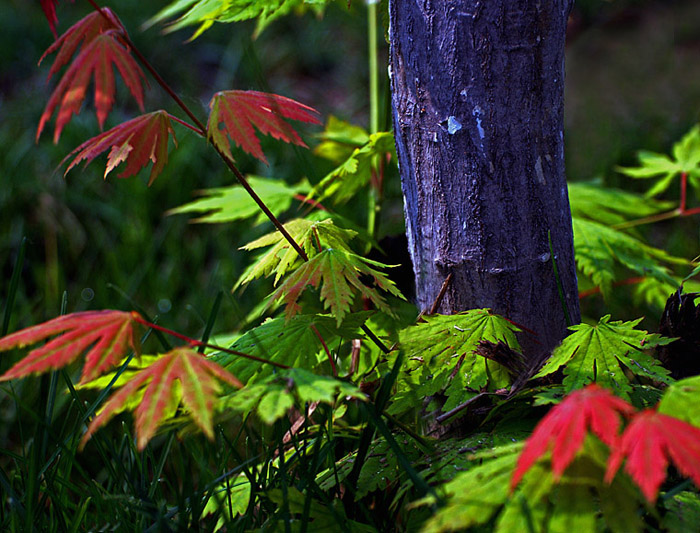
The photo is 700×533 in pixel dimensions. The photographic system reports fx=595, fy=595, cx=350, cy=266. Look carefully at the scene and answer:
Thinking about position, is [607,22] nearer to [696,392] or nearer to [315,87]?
[315,87]

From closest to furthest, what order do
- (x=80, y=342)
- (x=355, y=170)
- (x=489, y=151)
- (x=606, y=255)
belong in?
(x=80, y=342), (x=489, y=151), (x=355, y=170), (x=606, y=255)

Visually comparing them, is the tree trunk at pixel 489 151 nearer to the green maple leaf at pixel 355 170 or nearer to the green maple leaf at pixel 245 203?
the green maple leaf at pixel 355 170

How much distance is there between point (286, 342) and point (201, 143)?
1975 mm

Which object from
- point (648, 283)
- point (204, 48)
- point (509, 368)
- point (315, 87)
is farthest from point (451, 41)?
point (204, 48)

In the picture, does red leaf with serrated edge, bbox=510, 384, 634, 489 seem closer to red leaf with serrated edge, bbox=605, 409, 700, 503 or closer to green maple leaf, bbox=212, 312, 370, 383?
red leaf with serrated edge, bbox=605, 409, 700, 503

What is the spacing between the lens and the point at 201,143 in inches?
102

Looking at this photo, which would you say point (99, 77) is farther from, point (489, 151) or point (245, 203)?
point (245, 203)

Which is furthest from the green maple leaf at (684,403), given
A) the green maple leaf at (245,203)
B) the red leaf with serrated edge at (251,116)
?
the green maple leaf at (245,203)

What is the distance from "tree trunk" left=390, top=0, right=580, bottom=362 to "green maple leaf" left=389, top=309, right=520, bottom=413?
9cm

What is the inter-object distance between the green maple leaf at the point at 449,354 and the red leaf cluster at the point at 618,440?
0.28m

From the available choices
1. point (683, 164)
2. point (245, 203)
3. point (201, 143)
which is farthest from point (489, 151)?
point (201, 143)

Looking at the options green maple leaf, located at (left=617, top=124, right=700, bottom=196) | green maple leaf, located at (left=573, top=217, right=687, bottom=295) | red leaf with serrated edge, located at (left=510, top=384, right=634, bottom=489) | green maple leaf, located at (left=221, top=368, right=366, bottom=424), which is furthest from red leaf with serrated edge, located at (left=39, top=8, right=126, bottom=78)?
green maple leaf, located at (left=617, top=124, right=700, bottom=196)

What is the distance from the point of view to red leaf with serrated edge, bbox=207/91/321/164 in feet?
2.45

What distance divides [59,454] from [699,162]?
144cm
